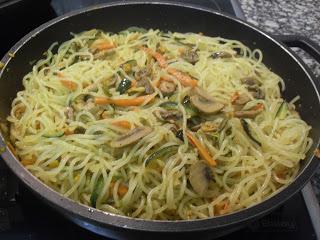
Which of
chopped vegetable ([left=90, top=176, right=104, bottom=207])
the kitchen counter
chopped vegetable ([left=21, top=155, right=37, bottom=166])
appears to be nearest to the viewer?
chopped vegetable ([left=90, top=176, right=104, bottom=207])

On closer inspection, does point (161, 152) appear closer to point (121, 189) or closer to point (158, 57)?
point (121, 189)

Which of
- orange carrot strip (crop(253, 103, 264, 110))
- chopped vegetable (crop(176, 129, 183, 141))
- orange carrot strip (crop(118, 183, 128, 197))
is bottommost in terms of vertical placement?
orange carrot strip (crop(118, 183, 128, 197))

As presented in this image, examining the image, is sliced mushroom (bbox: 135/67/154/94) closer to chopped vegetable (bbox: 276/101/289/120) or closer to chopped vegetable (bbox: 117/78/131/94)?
chopped vegetable (bbox: 117/78/131/94)

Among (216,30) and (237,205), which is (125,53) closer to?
(216,30)

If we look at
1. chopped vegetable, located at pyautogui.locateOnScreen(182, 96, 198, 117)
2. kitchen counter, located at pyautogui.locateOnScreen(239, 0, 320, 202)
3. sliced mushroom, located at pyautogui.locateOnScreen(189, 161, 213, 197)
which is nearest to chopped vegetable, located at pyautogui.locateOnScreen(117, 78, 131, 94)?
chopped vegetable, located at pyautogui.locateOnScreen(182, 96, 198, 117)

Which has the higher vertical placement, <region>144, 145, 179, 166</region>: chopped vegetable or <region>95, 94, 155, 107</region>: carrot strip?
<region>95, 94, 155, 107</region>: carrot strip

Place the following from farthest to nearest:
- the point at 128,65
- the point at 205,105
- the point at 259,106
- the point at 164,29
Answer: the point at 164,29 < the point at 128,65 < the point at 259,106 < the point at 205,105

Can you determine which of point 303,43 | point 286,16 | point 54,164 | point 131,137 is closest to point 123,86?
point 131,137
